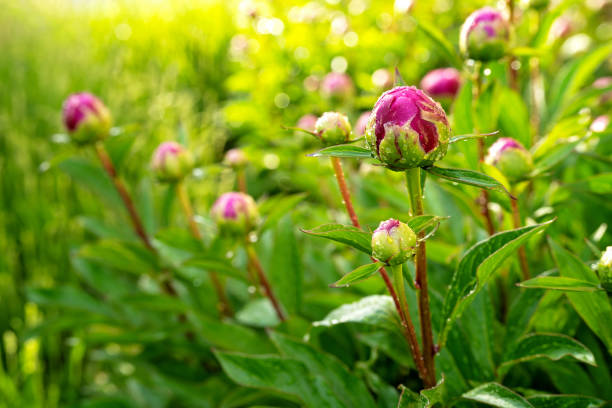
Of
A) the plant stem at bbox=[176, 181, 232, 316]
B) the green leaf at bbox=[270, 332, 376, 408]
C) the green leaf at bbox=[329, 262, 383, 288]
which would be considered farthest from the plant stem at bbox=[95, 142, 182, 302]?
the green leaf at bbox=[329, 262, 383, 288]

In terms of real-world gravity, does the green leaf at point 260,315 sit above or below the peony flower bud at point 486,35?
below

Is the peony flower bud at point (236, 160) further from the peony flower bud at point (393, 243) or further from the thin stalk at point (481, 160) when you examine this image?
the peony flower bud at point (393, 243)

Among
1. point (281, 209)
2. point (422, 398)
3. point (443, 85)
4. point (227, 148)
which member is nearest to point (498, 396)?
point (422, 398)

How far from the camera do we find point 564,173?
1040mm

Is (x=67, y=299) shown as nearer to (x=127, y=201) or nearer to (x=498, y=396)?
(x=127, y=201)

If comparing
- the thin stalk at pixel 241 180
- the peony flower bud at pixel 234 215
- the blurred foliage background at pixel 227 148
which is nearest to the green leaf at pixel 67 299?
the blurred foliage background at pixel 227 148

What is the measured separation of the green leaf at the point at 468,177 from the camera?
0.49 m

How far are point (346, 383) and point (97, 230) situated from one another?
75cm

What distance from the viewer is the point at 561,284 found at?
57cm

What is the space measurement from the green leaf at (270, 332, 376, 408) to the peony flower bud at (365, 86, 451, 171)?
1.16ft

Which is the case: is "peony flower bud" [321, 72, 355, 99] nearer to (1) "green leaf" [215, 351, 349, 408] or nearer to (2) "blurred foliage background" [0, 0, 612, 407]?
(2) "blurred foliage background" [0, 0, 612, 407]

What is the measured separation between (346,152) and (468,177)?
0.37 ft

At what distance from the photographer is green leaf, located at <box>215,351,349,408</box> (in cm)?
71

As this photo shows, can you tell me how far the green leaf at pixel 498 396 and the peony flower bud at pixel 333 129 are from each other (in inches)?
12.1
